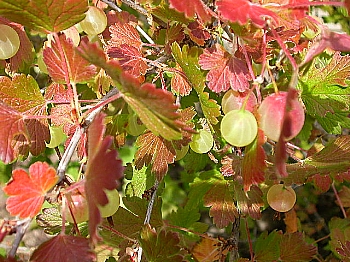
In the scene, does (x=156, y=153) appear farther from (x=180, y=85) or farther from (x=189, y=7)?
(x=189, y=7)

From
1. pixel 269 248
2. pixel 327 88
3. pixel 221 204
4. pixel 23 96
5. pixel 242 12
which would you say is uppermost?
pixel 242 12

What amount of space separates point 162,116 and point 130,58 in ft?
1.19

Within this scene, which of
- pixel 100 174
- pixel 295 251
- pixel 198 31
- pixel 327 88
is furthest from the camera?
pixel 295 251

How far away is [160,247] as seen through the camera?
95cm

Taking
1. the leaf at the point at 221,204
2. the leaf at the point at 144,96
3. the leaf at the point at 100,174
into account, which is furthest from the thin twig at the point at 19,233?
the leaf at the point at 221,204

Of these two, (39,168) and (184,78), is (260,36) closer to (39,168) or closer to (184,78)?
(184,78)

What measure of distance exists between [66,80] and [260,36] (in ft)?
1.28

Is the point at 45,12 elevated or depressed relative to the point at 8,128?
elevated

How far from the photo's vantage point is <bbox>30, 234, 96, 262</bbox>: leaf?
72cm

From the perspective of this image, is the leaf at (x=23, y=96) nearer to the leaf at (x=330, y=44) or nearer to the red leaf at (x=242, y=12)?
the red leaf at (x=242, y=12)

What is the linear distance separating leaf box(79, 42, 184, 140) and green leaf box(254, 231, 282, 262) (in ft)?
2.21

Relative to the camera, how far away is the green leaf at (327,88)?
1105 mm

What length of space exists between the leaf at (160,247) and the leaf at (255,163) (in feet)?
0.75

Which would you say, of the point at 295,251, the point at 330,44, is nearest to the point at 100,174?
the point at 330,44
